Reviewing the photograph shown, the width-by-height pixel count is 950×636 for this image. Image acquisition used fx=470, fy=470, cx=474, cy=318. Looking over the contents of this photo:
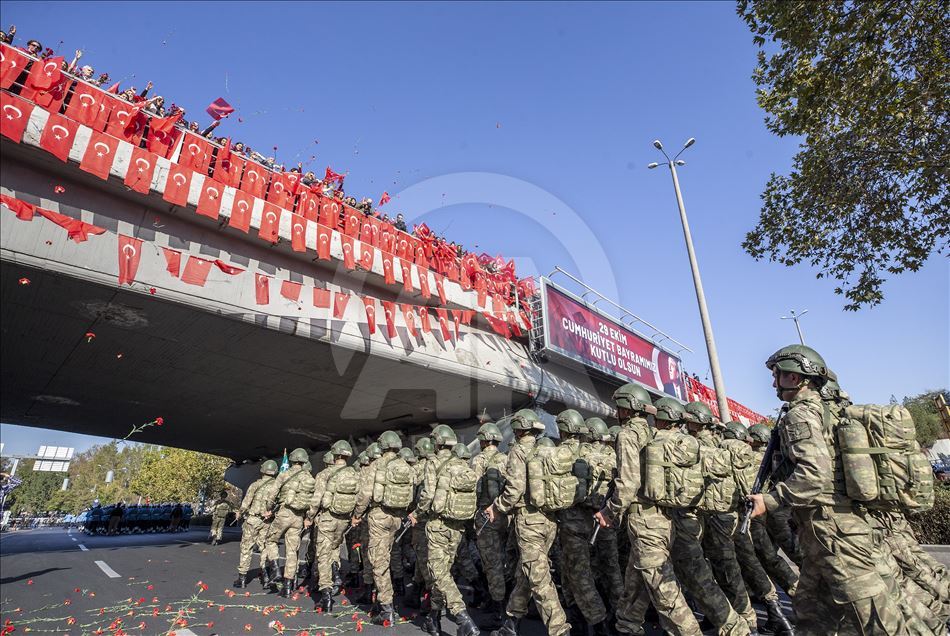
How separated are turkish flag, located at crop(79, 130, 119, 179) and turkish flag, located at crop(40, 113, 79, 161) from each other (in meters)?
0.23

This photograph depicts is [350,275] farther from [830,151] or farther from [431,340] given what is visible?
[830,151]

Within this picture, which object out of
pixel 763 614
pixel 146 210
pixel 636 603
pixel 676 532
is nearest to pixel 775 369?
pixel 676 532

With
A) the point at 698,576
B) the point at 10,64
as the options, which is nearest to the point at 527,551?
→ the point at 698,576

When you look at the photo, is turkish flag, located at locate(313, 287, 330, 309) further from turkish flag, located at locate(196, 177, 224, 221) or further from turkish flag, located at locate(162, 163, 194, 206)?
turkish flag, located at locate(162, 163, 194, 206)

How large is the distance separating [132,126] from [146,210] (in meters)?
1.49

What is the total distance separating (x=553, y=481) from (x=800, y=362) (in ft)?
8.82

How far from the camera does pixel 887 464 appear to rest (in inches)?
132

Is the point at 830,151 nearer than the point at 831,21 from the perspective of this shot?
No

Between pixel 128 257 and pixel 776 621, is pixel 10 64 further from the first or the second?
pixel 776 621

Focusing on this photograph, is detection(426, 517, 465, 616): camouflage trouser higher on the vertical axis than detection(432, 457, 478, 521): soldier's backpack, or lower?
lower

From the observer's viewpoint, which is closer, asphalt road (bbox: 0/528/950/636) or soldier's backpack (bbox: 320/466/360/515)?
asphalt road (bbox: 0/528/950/636)

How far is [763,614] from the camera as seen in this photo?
6.01 metres

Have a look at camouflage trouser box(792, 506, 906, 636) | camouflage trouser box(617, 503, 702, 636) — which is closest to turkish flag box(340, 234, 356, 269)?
camouflage trouser box(617, 503, 702, 636)

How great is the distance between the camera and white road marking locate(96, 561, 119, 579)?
946 centimetres
